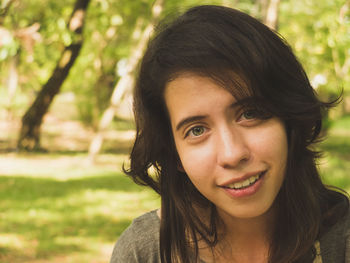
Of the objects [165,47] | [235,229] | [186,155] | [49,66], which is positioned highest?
[49,66]

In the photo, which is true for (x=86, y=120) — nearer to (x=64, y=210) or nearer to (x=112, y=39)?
(x=112, y=39)

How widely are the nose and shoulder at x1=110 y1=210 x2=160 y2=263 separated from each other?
19.8 inches

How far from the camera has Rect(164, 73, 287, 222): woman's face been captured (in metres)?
1.84

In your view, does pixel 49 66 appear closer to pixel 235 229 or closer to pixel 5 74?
pixel 5 74

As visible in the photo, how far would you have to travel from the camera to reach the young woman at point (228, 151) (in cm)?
189

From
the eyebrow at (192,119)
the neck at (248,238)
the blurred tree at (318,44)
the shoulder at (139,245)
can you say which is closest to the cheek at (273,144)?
the eyebrow at (192,119)

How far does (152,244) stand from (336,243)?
0.70 m

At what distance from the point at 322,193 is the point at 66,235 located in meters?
4.74

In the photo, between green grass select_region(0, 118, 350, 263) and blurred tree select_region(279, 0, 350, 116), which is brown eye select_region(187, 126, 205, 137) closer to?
green grass select_region(0, 118, 350, 263)

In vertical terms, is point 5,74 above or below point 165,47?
above

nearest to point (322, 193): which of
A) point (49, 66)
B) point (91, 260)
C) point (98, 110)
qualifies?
point (91, 260)

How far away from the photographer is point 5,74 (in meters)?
29.4

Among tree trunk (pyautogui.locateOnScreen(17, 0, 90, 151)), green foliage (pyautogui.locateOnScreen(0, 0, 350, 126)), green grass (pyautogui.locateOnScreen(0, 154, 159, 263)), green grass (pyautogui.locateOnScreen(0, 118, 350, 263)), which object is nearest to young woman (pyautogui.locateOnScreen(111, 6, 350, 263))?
green grass (pyautogui.locateOnScreen(0, 118, 350, 263))

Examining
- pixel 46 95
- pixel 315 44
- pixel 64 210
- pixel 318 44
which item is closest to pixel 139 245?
pixel 64 210
